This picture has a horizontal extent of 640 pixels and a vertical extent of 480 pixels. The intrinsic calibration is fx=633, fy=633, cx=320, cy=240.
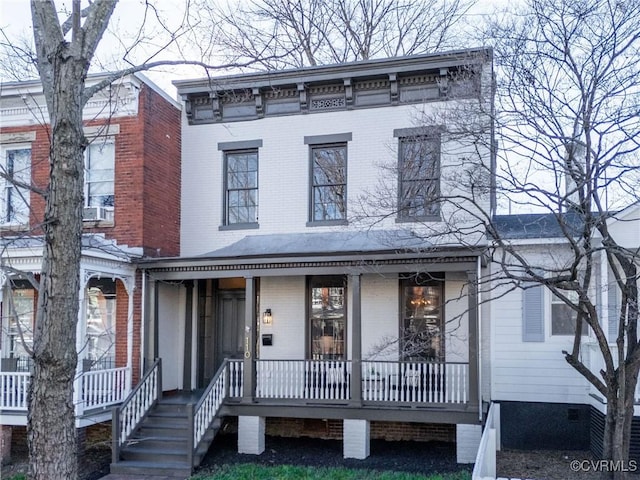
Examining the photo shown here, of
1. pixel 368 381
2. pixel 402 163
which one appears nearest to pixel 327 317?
pixel 368 381

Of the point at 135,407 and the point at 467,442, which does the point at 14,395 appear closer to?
the point at 135,407

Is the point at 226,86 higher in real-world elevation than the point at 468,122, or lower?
higher

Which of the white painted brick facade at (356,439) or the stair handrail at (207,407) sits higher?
the stair handrail at (207,407)

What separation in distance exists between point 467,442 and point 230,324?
6032mm

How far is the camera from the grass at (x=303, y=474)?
32.9 ft

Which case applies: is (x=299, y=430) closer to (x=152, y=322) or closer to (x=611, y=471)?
(x=152, y=322)

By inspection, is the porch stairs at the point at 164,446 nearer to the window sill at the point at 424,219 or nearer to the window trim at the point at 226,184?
the window trim at the point at 226,184

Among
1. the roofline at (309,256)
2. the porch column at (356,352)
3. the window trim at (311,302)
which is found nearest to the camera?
the roofline at (309,256)

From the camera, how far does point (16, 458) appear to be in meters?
12.4

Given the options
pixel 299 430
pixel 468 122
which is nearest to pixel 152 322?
pixel 299 430

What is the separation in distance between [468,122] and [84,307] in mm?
8014

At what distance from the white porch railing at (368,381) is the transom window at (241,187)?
3.57 m

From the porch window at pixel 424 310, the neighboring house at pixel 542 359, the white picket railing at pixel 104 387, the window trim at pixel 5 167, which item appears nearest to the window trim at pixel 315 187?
the porch window at pixel 424 310

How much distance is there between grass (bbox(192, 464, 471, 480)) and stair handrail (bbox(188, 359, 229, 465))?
71 cm
